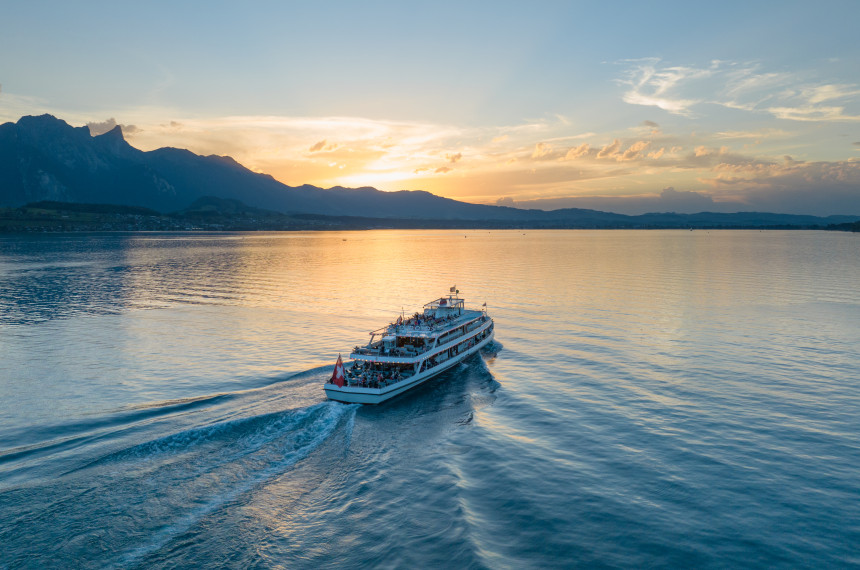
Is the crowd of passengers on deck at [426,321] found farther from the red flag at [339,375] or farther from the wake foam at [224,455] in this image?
the wake foam at [224,455]

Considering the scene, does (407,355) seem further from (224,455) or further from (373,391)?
(224,455)

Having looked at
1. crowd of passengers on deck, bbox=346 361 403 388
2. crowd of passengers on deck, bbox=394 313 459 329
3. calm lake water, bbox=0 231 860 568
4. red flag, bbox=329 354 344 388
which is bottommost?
calm lake water, bbox=0 231 860 568

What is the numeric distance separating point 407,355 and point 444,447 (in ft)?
53.8

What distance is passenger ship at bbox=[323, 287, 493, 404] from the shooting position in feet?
145

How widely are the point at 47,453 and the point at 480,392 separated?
3504cm

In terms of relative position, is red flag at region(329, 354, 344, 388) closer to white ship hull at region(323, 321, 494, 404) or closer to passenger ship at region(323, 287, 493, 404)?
passenger ship at region(323, 287, 493, 404)

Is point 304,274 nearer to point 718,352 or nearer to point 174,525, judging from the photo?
point 718,352

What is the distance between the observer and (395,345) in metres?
53.3

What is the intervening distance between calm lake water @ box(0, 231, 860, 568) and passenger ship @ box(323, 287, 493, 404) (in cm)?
186

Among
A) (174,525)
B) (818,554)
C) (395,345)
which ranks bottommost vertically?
(818,554)

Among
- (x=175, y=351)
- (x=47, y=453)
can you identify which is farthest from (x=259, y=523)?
(x=175, y=351)

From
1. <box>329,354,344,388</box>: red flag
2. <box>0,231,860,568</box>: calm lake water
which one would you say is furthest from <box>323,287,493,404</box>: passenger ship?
<box>0,231,860,568</box>: calm lake water

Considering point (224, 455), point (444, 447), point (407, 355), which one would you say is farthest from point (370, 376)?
point (224, 455)

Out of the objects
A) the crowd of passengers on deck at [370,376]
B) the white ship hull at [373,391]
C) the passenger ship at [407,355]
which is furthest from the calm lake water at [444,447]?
the crowd of passengers on deck at [370,376]
